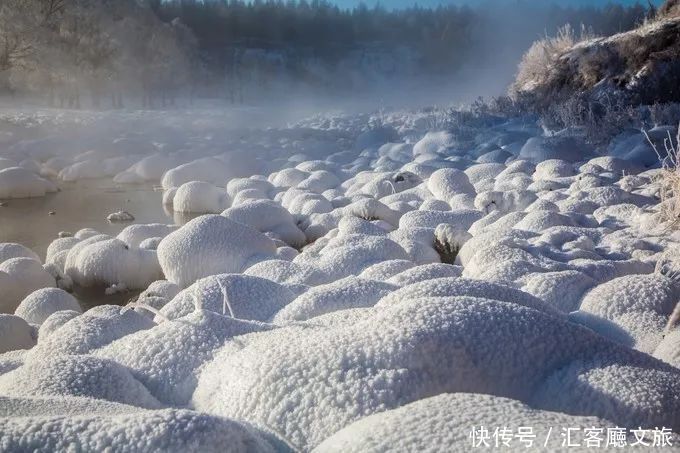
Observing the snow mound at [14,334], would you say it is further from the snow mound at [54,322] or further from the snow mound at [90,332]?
the snow mound at [90,332]

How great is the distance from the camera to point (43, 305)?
3148mm

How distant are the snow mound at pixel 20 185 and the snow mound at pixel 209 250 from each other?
4391 millimetres

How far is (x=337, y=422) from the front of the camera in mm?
1115

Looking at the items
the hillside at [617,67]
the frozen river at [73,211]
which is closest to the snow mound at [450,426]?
the frozen river at [73,211]

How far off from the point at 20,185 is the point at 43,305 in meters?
4.75

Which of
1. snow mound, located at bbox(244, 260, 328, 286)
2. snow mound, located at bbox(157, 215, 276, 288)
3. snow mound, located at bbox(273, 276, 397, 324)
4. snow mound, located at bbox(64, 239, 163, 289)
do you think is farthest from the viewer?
snow mound, located at bbox(64, 239, 163, 289)

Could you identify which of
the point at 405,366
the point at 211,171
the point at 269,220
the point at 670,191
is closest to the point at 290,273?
the point at 405,366

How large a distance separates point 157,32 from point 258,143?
55.7 ft

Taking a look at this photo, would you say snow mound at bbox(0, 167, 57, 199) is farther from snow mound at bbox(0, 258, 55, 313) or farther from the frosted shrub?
the frosted shrub

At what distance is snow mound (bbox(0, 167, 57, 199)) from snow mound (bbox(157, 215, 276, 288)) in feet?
14.4

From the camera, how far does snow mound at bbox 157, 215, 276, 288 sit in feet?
11.7

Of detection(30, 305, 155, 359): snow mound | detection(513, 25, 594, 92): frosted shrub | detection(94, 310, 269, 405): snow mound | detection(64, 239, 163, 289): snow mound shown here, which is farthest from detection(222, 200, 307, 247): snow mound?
detection(513, 25, 594, 92): frosted shrub

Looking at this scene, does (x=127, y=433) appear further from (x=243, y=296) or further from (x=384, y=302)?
(x=243, y=296)

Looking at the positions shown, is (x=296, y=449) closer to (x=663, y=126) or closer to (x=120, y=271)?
(x=120, y=271)
